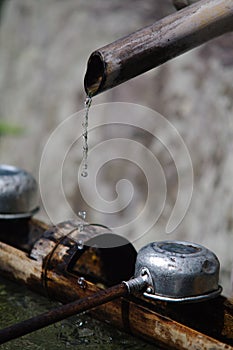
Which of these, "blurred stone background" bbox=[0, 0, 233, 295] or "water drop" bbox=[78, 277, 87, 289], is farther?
"blurred stone background" bbox=[0, 0, 233, 295]

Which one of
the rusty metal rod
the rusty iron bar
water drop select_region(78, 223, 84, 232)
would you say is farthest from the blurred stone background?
the rusty metal rod

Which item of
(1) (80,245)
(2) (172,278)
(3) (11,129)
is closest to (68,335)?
(1) (80,245)

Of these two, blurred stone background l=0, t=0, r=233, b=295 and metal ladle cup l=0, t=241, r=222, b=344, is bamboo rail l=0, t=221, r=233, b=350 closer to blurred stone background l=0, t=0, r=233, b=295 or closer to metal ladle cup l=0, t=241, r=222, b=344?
metal ladle cup l=0, t=241, r=222, b=344

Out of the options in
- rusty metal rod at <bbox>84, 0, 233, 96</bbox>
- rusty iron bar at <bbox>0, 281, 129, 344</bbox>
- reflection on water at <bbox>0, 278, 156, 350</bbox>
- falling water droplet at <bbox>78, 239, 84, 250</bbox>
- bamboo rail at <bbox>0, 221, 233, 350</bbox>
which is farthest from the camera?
falling water droplet at <bbox>78, 239, 84, 250</bbox>

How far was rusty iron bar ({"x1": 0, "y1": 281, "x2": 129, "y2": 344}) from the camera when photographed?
8.23ft

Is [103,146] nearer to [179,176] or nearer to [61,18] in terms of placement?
[179,176]

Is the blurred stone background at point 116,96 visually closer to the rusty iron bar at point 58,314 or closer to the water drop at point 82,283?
the water drop at point 82,283

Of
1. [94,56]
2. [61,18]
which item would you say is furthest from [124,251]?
[61,18]

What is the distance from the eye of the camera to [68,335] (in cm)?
312

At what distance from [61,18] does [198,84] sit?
6.95ft

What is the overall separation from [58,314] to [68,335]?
1.64ft

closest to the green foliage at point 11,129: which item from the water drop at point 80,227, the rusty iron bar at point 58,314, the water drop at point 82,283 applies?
the water drop at point 80,227

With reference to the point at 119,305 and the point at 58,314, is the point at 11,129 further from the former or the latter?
the point at 58,314

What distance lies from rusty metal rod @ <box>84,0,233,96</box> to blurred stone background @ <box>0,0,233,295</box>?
6.48 ft
